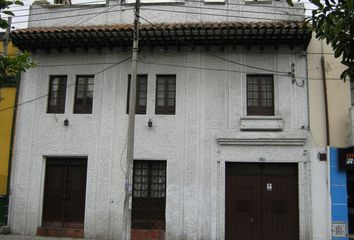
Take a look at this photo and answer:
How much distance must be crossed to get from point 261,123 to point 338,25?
29.2ft

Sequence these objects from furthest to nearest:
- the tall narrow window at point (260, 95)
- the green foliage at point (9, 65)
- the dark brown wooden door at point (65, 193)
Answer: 1. the dark brown wooden door at point (65, 193)
2. the tall narrow window at point (260, 95)
3. the green foliage at point (9, 65)

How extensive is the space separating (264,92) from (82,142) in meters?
6.37

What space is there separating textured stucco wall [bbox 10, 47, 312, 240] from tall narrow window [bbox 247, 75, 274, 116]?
25 centimetres

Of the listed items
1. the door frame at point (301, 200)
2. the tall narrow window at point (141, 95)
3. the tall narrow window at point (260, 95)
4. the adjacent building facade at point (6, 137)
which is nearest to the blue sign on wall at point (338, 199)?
the door frame at point (301, 200)

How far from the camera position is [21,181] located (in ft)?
46.6

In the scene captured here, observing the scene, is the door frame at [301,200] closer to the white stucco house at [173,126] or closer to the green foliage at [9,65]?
the white stucco house at [173,126]

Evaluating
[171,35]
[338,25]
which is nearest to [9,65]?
[338,25]

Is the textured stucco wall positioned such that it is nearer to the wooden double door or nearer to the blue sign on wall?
the wooden double door

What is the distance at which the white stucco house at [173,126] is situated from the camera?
13227 millimetres

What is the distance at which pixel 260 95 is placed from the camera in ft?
45.7

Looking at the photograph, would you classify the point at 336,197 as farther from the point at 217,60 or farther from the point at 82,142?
the point at 82,142

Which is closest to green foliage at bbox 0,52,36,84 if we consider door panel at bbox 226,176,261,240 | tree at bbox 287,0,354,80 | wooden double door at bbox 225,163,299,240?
tree at bbox 287,0,354,80

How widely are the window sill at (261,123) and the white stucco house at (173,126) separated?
0.03 m

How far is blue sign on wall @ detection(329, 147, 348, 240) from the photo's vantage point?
1259cm
